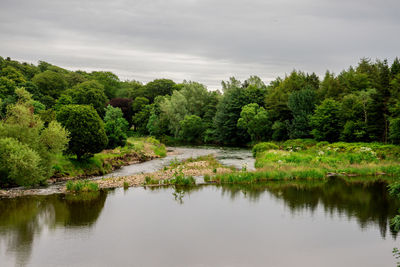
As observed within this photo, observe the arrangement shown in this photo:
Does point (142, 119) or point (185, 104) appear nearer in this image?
point (185, 104)

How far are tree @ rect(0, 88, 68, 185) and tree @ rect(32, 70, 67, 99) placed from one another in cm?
6916

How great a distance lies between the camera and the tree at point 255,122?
79625 millimetres

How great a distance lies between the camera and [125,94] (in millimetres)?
126812

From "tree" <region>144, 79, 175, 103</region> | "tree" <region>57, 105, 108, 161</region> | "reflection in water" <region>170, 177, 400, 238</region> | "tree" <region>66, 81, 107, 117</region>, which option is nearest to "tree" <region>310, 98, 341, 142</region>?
"reflection in water" <region>170, 177, 400, 238</region>

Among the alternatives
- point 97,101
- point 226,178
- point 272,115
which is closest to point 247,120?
point 272,115

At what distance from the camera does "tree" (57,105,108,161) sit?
1550 inches

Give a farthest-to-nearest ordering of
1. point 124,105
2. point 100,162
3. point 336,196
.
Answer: point 124,105 < point 100,162 < point 336,196

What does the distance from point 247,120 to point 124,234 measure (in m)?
63.1

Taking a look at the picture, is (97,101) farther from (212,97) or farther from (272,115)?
(272,115)

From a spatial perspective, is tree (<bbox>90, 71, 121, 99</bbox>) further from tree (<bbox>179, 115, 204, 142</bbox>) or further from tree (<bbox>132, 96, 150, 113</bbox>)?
tree (<bbox>179, 115, 204, 142</bbox>)

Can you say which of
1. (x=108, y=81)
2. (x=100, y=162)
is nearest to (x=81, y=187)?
(x=100, y=162)

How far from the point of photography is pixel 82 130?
39.7m

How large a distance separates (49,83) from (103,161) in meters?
66.2

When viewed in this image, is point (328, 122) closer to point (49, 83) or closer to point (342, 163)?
point (342, 163)
